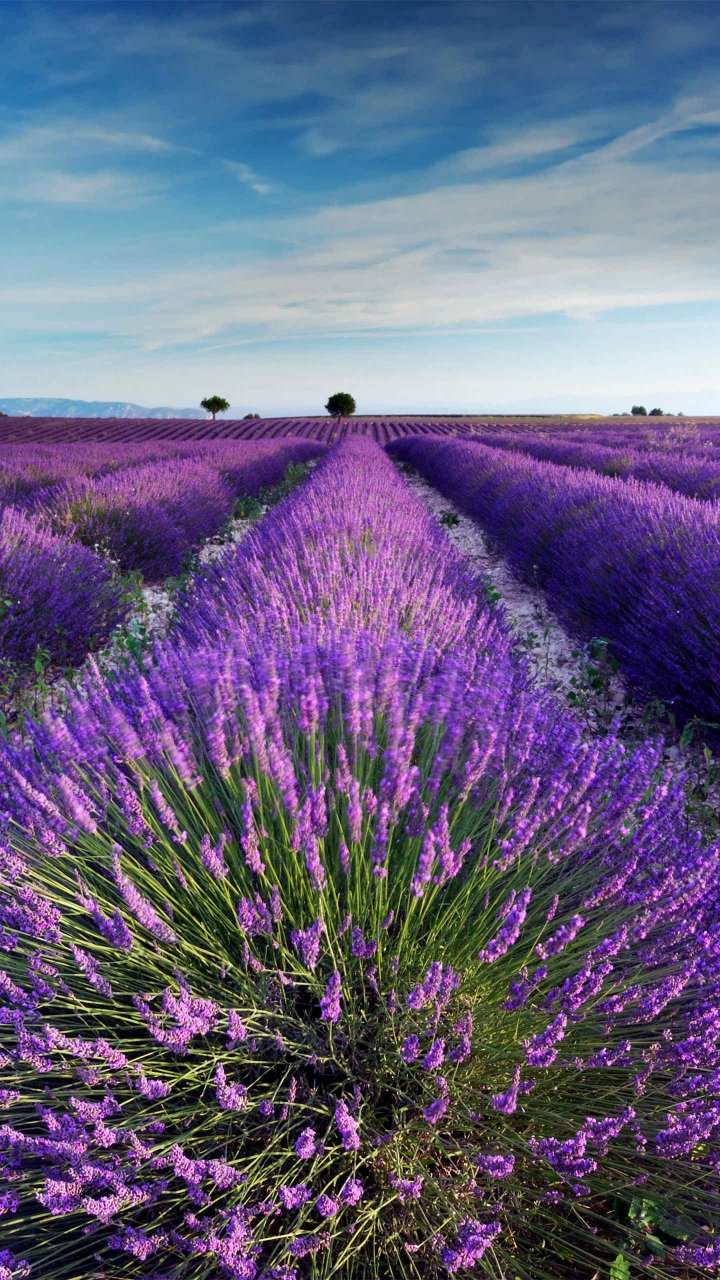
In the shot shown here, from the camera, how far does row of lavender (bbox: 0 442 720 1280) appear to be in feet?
3.47

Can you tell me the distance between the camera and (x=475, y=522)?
10.2m

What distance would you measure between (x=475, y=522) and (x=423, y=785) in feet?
29.6

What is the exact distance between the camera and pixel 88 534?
7074mm

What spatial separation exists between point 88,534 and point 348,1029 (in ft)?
21.8

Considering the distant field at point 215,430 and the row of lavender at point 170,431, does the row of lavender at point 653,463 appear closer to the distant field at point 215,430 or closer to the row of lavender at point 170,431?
the distant field at point 215,430

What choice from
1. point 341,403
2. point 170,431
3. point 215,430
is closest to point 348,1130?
point 170,431

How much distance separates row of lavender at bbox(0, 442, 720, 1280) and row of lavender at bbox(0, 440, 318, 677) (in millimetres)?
2999

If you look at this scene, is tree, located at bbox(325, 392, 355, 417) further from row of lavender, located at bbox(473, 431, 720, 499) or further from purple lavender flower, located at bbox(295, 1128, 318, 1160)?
purple lavender flower, located at bbox(295, 1128, 318, 1160)

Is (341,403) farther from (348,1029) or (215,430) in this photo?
(348,1029)

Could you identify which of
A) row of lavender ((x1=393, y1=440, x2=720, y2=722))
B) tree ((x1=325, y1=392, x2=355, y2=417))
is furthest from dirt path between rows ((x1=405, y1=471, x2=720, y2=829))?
tree ((x1=325, y1=392, x2=355, y2=417))

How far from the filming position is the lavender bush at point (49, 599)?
435 cm

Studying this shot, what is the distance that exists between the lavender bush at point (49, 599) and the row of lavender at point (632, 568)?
3.49m

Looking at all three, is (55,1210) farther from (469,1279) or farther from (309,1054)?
(469,1279)

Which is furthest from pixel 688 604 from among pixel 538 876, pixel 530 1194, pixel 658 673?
pixel 530 1194
